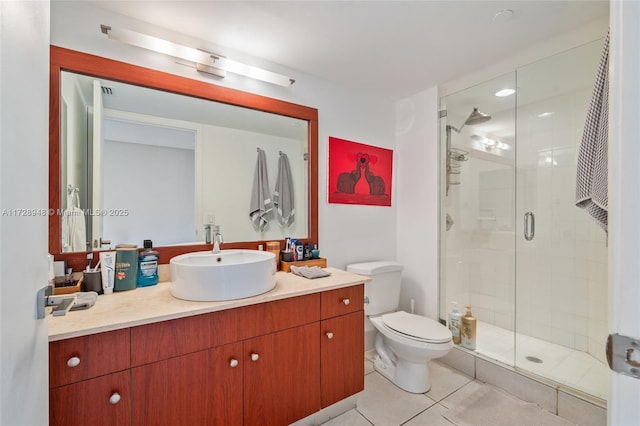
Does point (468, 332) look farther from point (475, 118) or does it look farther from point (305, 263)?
point (475, 118)

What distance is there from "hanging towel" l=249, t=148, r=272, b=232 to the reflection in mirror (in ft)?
0.08

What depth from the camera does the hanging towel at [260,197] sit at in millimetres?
1897

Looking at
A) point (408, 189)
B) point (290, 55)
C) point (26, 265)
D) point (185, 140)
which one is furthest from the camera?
point (408, 189)

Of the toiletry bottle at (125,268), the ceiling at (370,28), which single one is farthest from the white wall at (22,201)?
the ceiling at (370,28)

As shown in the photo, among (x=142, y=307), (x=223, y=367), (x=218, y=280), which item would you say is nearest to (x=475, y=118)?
(x=218, y=280)

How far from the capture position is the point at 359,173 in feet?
7.79

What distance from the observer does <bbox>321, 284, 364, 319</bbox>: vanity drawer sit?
1.53 m

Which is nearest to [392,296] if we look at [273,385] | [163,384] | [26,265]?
[273,385]

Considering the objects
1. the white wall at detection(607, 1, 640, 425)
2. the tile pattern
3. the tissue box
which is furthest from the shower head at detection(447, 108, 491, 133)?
the white wall at detection(607, 1, 640, 425)

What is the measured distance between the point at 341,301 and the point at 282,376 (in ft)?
1.58

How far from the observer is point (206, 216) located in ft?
A: 5.61

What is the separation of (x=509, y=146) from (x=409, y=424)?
2.20m

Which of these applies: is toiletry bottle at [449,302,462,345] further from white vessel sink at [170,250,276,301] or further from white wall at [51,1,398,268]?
white vessel sink at [170,250,276,301]

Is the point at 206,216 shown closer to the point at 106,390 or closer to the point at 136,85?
the point at 136,85
